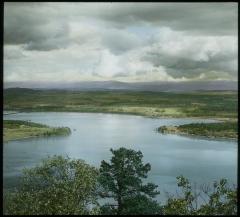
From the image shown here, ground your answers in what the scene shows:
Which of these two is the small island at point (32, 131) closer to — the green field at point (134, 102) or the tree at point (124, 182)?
the green field at point (134, 102)

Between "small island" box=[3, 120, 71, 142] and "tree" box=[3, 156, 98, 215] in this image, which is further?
"small island" box=[3, 120, 71, 142]

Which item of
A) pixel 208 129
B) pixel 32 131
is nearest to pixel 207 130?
pixel 208 129

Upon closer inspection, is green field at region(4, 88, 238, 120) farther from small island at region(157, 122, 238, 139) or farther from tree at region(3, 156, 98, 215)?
tree at region(3, 156, 98, 215)

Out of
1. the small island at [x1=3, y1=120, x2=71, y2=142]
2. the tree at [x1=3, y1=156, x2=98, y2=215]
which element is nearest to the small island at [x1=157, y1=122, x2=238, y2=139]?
the small island at [x1=3, y1=120, x2=71, y2=142]

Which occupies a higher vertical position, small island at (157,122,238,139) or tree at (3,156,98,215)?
small island at (157,122,238,139)

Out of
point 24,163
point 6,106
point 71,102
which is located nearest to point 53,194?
point 6,106

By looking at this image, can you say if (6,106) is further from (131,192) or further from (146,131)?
(146,131)

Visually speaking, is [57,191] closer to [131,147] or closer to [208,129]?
[131,147]
